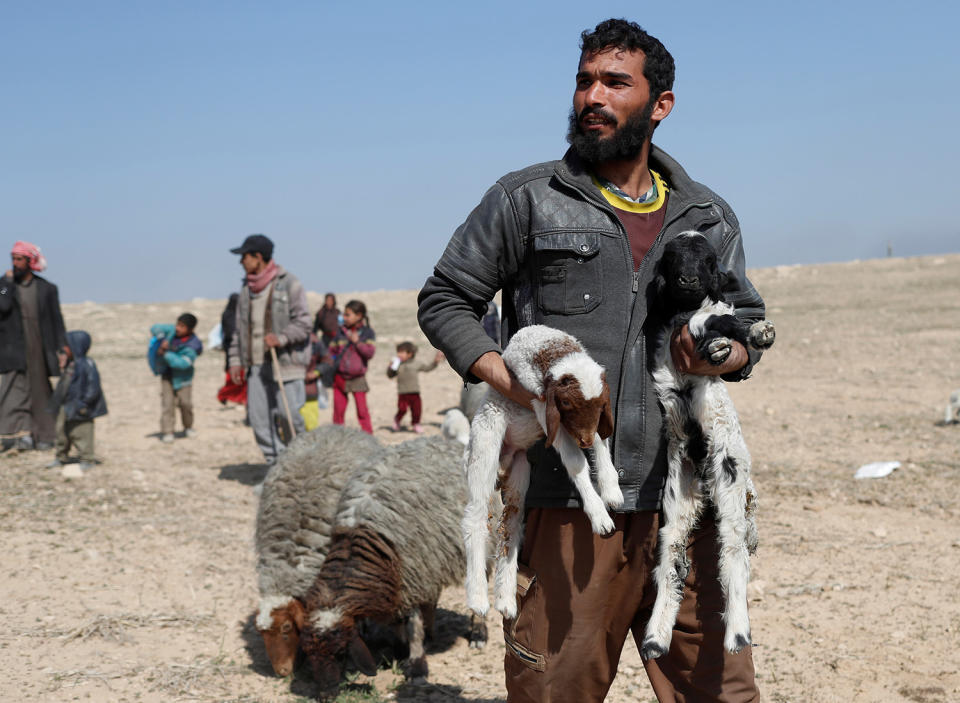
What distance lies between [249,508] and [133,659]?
3.52m

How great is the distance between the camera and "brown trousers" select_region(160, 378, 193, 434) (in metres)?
12.1

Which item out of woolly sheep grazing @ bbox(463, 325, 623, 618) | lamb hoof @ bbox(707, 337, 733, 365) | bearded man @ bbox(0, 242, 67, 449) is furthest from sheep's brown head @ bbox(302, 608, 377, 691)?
bearded man @ bbox(0, 242, 67, 449)

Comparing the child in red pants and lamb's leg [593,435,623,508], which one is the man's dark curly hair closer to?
lamb's leg [593,435,623,508]

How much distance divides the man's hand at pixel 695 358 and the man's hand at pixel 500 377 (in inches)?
18.0

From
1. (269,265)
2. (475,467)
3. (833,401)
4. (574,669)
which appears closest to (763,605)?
(574,669)

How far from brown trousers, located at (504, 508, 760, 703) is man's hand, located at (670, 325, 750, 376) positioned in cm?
47

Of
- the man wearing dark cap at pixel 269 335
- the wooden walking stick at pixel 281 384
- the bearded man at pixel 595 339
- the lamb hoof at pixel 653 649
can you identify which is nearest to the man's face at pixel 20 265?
the man wearing dark cap at pixel 269 335

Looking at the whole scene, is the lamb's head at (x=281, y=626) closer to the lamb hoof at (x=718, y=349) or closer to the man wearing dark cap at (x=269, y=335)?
the lamb hoof at (x=718, y=349)

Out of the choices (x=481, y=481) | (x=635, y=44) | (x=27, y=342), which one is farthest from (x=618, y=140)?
(x=27, y=342)

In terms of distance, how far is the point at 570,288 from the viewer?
110 inches

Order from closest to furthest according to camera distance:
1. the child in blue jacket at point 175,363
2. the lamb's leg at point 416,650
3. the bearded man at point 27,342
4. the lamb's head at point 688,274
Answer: the lamb's head at point 688,274, the lamb's leg at point 416,650, the bearded man at point 27,342, the child in blue jacket at point 175,363

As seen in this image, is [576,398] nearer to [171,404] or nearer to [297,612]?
[297,612]

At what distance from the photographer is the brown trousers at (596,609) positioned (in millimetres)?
2795

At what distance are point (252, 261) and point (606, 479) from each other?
266 inches
